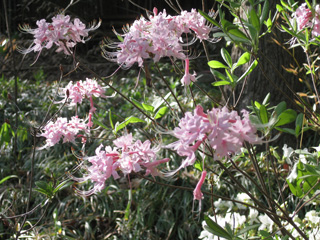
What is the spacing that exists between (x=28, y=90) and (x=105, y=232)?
2279mm

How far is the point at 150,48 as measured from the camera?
Result: 3.61ft

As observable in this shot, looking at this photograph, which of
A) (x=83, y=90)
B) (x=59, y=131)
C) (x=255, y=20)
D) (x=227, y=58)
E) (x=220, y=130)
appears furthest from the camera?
(x=83, y=90)

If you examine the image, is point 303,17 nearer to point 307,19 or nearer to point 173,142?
point 307,19

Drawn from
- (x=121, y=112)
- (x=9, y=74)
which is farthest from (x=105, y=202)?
(x=9, y=74)

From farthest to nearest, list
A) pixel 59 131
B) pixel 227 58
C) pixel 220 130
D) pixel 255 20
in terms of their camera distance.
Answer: pixel 59 131 → pixel 227 58 → pixel 255 20 → pixel 220 130

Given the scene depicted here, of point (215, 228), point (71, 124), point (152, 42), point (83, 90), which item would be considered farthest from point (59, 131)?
point (215, 228)

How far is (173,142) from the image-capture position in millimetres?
1019

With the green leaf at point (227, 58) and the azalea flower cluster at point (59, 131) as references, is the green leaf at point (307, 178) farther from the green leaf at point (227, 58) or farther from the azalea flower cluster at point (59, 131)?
the azalea flower cluster at point (59, 131)

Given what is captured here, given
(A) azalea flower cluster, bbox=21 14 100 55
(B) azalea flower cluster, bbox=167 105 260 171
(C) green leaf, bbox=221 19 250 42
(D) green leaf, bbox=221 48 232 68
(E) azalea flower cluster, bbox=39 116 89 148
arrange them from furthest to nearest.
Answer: (E) azalea flower cluster, bbox=39 116 89 148
(A) azalea flower cluster, bbox=21 14 100 55
(D) green leaf, bbox=221 48 232 68
(C) green leaf, bbox=221 19 250 42
(B) azalea flower cluster, bbox=167 105 260 171

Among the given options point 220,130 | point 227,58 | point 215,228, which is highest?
point 227,58

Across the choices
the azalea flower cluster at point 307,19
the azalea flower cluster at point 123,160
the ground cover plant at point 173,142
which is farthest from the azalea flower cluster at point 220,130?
the azalea flower cluster at point 307,19

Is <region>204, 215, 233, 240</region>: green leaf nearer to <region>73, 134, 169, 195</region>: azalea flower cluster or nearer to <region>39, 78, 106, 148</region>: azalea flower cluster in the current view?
<region>73, 134, 169, 195</region>: azalea flower cluster

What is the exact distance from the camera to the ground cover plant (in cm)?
95

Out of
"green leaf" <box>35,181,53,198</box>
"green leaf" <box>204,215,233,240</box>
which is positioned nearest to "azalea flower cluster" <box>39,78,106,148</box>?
"green leaf" <box>35,181,53,198</box>
